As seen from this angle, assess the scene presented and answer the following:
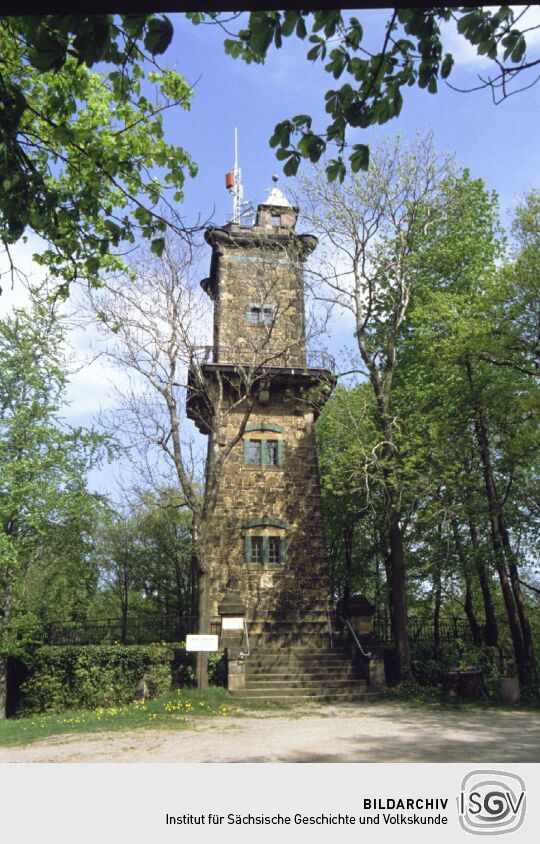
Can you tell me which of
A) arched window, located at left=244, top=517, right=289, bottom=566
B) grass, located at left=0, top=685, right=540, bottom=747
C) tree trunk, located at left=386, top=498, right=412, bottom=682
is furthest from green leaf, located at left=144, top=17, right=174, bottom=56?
arched window, located at left=244, top=517, right=289, bottom=566

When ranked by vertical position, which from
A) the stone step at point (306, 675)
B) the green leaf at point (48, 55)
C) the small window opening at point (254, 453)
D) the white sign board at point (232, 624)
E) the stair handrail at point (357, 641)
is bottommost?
the stone step at point (306, 675)

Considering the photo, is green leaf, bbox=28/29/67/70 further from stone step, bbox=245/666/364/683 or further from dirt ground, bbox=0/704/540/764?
stone step, bbox=245/666/364/683

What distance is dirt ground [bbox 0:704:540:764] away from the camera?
8.77 metres

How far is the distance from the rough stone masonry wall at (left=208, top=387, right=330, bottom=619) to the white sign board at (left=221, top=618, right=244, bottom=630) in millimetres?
1460

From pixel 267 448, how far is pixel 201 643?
745 cm

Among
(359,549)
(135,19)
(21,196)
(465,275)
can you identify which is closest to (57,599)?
(359,549)

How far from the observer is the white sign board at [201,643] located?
15248mm

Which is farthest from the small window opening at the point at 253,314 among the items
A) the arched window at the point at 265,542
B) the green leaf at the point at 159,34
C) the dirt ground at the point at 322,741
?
the green leaf at the point at 159,34

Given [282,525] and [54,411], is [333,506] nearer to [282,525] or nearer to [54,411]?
[282,525]

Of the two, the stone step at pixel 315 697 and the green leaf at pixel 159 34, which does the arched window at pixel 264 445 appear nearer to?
the stone step at pixel 315 697

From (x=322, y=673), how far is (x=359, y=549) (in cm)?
1237

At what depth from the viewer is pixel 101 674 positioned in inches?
668
